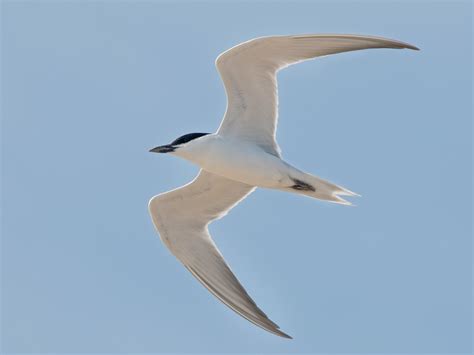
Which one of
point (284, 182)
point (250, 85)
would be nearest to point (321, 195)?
point (284, 182)

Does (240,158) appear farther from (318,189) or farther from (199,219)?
(199,219)

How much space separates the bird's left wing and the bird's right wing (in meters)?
0.83

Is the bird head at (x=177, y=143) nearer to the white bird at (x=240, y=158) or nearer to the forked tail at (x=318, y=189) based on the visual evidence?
the white bird at (x=240, y=158)

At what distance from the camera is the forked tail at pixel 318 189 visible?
36.5 ft

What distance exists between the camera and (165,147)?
37.4 feet

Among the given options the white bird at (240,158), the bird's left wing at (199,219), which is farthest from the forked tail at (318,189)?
the bird's left wing at (199,219)

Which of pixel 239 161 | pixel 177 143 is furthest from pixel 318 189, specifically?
pixel 177 143

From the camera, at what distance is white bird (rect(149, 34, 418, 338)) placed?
36.0ft

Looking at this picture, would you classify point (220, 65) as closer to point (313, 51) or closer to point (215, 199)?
point (313, 51)

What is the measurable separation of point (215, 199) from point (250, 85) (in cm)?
160

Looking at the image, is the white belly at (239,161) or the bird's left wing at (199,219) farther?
the bird's left wing at (199,219)

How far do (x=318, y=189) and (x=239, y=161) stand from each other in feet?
2.97

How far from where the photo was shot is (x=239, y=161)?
11250 mm

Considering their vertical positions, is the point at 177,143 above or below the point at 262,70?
below
